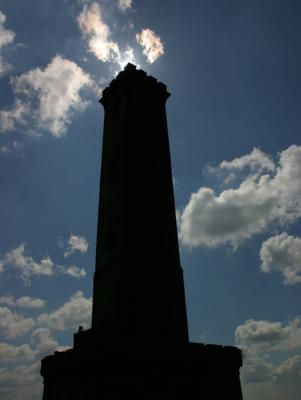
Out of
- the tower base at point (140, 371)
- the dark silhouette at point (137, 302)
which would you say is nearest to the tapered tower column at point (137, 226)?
the dark silhouette at point (137, 302)

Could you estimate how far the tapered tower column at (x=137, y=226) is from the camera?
20219 mm

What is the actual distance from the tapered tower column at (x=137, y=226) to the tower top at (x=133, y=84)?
9 centimetres

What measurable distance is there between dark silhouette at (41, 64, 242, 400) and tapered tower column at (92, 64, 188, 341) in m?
0.06

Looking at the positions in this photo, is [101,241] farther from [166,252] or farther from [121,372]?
[121,372]

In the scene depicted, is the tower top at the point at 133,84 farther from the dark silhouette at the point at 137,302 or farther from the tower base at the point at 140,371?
the tower base at the point at 140,371

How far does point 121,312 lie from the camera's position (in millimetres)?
19453

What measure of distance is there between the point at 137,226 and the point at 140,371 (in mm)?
Result: 8466

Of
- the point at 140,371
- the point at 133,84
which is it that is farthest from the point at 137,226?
the point at 133,84

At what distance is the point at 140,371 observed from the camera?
17.3 metres

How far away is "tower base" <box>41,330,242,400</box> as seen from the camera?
1688cm

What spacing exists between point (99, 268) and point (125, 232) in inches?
130

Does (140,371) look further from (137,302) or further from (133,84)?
(133,84)

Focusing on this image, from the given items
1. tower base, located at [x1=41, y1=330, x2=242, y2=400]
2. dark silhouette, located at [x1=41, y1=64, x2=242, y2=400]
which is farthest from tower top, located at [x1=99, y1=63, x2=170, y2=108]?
tower base, located at [x1=41, y1=330, x2=242, y2=400]

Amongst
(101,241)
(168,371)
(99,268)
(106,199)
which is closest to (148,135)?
(106,199)
